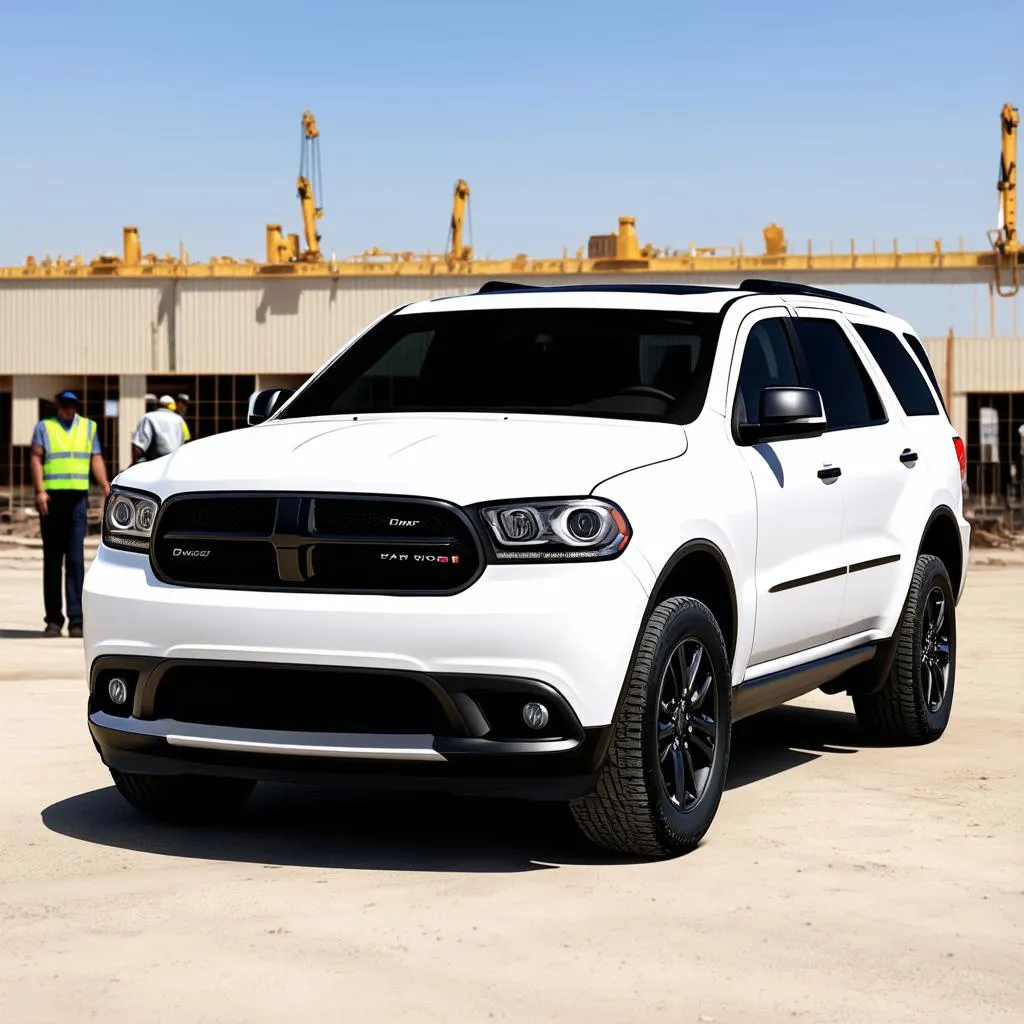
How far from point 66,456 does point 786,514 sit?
8.03 meters

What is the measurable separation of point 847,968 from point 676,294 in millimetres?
3313

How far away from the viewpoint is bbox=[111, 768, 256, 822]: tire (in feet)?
21.4

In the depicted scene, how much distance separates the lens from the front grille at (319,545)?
5.55 meters

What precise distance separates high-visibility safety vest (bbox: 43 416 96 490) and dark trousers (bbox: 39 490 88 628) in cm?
8

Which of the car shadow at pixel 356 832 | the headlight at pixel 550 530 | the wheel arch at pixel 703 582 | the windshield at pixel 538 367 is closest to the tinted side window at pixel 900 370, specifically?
the windshield at pixel 538 367

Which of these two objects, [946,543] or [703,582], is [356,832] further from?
[946,543]

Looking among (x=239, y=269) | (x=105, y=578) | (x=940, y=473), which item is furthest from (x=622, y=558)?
(x=239, y=269)

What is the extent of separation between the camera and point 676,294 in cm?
738

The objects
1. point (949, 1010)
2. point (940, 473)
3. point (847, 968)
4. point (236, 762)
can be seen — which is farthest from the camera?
point (940, 473)

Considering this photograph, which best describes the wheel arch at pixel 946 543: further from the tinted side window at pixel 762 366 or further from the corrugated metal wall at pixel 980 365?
the corrugated metal wall at pixel 980 365

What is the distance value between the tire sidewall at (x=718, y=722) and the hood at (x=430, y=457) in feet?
1.71

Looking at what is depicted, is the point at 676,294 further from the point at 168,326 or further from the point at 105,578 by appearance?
the point at 168,326

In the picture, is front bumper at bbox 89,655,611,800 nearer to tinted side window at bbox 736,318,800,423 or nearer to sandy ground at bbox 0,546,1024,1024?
sandy ground at bbox 0,546,1024,1024

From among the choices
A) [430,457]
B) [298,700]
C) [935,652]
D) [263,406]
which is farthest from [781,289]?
[298,700]
